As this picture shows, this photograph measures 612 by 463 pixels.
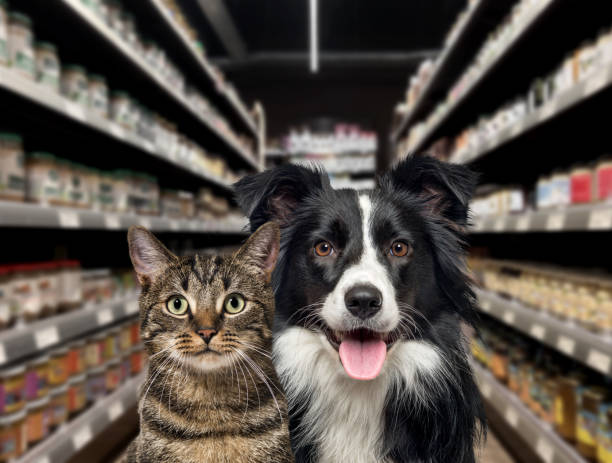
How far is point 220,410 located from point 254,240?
104 millimetres

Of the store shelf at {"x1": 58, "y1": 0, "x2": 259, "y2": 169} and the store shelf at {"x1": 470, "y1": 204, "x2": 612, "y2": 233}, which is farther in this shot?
the store shelf at {"x1": 58, "y1": 0, "x2": 259, "y2": 169}

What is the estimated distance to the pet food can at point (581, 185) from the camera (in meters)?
2.06

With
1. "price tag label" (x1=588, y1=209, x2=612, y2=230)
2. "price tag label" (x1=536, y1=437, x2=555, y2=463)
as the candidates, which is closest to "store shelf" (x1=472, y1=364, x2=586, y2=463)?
"price tag label" (x1=536, y1=437, x2=555, y2=463)

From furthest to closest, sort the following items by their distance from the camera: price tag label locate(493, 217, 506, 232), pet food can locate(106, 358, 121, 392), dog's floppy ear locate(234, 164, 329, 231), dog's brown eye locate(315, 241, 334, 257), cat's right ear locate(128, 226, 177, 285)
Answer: price tag label locate(493, 217, 506, 232)
pet food can locate(106, 358, 121, 392)
dog's brown eye locate(315, 241, 334, 257)
dog's floppy ear locate(234, 164, 329, 231)
cat's right ear locate(128, 226, 177, 285)

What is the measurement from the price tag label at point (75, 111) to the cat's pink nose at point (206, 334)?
2006mm

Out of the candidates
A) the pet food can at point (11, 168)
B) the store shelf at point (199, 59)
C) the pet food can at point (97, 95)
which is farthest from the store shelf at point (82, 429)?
the store shelf at point (199, 59)

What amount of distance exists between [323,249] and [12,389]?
1744mm

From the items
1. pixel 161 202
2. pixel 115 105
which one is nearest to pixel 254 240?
pixel 115 105

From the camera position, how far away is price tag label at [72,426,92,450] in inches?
80.7

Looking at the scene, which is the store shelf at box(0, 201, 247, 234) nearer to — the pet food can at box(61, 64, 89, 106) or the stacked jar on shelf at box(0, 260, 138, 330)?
the stacked jar on shelf at box(0, 260, 138, 330)

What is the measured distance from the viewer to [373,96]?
31.2 feet

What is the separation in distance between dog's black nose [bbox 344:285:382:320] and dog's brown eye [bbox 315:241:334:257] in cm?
7

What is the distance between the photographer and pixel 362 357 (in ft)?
1.20

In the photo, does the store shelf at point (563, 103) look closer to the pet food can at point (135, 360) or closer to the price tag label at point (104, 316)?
the price tag label at point (104, 316)
